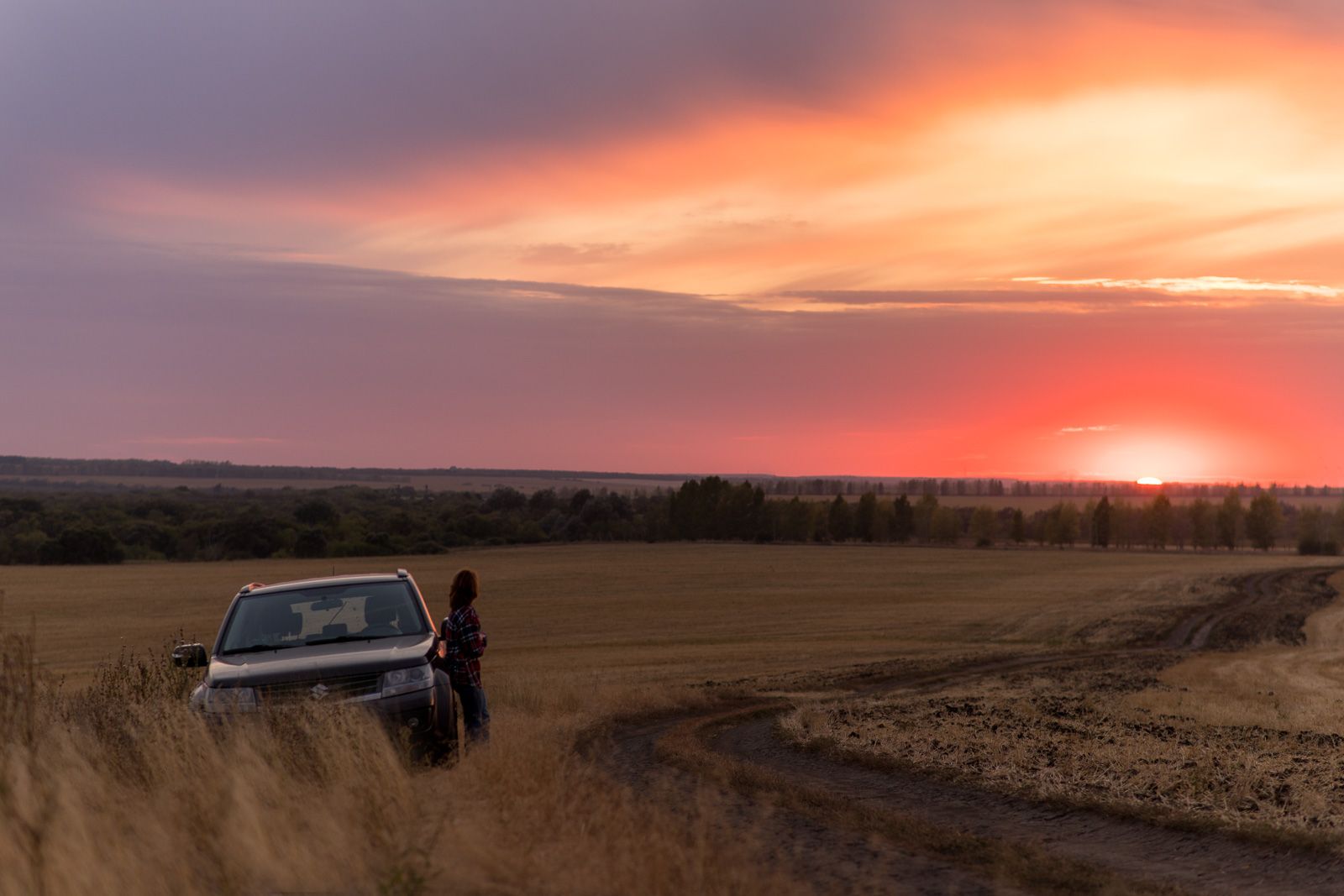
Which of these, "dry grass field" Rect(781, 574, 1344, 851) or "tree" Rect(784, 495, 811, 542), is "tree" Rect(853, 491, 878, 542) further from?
"dry grass field" Rect(781, 574, 1344, 851)

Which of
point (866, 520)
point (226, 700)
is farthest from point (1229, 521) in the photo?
point (226, 700)

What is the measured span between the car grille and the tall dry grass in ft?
2.80

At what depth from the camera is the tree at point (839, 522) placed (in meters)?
152

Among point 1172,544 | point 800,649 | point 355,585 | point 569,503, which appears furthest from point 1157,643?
point 1172,544

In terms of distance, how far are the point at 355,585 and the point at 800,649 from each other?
950 inches

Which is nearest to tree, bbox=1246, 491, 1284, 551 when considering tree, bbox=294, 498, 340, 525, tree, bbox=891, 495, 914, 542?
tree, bbox=891, 495, 914, 542

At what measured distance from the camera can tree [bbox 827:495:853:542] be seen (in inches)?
6004

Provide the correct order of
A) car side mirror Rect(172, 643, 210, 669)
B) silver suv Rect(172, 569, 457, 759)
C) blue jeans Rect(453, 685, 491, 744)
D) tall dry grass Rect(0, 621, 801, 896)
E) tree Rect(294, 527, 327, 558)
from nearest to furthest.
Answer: tall dry grass Rect(0, 621, 801, 896) → silver suv Rect(172, 569, 457, 759) → car side mirror Rect(172, 643, 210, 669) → blue jeans Rect(453, 685, 491, 744) → tree Rect(294, 527, 327, 558)

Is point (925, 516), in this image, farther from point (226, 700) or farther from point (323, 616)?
point (226, 700)

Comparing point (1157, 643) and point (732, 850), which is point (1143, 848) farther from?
point (1157, 643)

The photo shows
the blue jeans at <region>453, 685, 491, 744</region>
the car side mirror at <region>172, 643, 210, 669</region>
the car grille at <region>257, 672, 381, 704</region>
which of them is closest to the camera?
the car grille at <region>257, 672, 381, 704</region>

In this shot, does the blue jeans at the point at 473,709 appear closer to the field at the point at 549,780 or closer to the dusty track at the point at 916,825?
the field at the point at 549,780

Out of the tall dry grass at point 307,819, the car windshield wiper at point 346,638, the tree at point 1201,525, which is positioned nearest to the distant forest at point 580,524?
the tree at point 1201,525

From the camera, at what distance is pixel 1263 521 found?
156375mm
